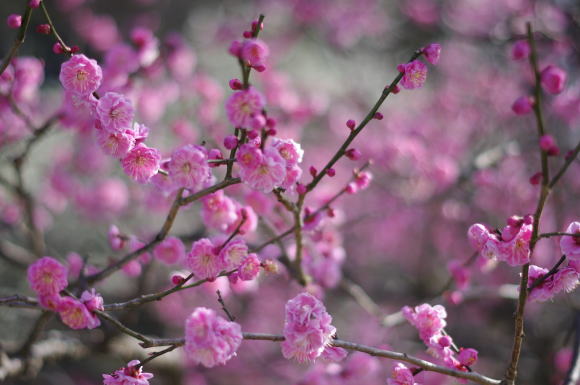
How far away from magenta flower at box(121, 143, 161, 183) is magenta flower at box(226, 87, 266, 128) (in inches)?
10.8

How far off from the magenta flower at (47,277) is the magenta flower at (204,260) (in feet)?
1.10

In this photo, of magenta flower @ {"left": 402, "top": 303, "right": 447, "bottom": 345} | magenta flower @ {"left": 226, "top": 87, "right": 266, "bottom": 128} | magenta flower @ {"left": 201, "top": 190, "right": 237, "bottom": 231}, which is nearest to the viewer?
magenta flower @ {"left": 226, "top": 87, "right": 266, "bottom": 128}

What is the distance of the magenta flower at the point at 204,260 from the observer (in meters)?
1.44

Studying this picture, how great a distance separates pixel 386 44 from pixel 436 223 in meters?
2.02

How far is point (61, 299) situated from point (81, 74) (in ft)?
1.90

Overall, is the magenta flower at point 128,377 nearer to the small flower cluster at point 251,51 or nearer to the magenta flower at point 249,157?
the magenta flower at point 249,157

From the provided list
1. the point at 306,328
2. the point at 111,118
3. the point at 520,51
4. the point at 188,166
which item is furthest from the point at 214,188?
the point at 520,51

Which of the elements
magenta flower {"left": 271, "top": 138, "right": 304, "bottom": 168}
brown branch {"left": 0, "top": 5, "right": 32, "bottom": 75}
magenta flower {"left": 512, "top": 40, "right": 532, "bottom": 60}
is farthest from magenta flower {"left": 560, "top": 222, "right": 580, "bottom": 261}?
brown branch {"left": 0, "top": 5, "right": 32, "bottom": 75}

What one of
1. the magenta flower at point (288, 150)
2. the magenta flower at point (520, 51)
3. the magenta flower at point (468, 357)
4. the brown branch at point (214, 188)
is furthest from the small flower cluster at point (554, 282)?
the brown branch at point (214, 188)

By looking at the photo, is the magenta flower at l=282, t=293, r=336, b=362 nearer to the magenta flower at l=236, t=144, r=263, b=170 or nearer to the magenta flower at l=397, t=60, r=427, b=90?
the magenta flower at l=236, t=144, r=263, b=170

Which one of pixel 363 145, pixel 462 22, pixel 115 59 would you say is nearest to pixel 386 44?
pixel 462 22

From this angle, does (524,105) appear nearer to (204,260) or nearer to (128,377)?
(204,260)

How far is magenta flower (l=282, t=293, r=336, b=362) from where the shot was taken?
125 centimetres

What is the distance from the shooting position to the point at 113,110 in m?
1.31
